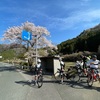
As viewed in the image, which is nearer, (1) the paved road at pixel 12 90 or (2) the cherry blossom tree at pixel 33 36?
(1) the paved road at pixel 12 90

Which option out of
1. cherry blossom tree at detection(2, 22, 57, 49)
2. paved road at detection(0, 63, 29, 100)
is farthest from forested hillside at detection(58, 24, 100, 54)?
paved road at detection(0, 63, 29, 100)

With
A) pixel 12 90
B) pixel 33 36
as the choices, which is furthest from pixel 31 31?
pixel 12 90

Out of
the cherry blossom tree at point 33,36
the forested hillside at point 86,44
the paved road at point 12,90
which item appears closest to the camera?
the paved road at point 12,90

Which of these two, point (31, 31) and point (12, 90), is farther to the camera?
point (31, 31)

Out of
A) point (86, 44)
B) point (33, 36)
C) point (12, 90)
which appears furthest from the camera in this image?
point (86, 44)

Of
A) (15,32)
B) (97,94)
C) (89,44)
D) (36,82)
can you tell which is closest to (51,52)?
(15,32)

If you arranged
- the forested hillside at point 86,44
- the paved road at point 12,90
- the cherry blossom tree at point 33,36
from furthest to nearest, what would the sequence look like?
the forested hillside at point 86,44, the cherry blossom tree at point 33,36, the paved road at point 12,90

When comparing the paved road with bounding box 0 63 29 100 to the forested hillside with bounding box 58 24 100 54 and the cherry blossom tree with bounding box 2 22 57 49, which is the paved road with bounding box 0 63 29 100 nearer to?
the cherry blossom tree with bounding box 2 22 57 49

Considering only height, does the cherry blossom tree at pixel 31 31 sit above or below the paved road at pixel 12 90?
above

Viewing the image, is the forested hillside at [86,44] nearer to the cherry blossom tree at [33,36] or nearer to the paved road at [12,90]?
the cherry blossom tree at [33,36]

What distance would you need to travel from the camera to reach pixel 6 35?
34.4 meters

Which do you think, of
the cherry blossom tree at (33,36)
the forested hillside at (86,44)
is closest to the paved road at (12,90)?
the cherry blossom tree at (33,36)

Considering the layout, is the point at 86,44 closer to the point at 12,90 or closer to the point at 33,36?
the point at 33,36

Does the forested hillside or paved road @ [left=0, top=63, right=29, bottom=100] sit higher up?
the forested hillside
